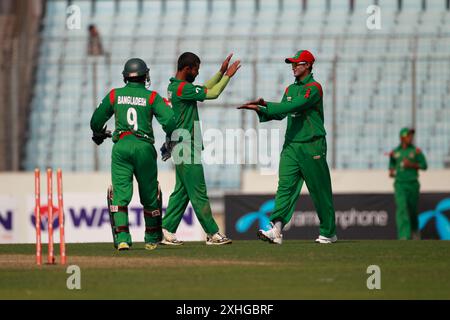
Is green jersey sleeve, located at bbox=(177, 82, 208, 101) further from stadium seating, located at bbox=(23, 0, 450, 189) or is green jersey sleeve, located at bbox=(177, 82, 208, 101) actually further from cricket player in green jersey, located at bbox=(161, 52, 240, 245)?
stadium seating, located at bbox=(23, 0, 450, 189)

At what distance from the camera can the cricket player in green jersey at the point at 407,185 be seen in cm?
2517

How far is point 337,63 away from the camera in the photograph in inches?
1057

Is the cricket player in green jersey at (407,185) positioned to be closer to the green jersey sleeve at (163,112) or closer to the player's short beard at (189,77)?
the player's short beard at (189,77)

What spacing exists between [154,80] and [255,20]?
3.56 metres

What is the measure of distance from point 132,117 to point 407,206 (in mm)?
11274

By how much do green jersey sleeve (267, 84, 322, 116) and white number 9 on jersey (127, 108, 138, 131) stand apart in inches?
68.6

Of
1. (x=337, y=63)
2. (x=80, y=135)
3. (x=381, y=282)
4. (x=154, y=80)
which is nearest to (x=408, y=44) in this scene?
(x=337, y=63)

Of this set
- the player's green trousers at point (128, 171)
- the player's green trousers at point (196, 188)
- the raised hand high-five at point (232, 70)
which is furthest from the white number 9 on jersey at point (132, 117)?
the raised hand high-five at point (232, 70)

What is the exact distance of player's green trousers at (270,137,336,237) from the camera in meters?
16.0

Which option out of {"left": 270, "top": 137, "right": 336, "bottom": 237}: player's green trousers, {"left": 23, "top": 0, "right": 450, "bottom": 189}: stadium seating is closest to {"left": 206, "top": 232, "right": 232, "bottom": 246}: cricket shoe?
{"left": 270, "top": 137, "right": 336, "bottom": 237}: player's green trousers

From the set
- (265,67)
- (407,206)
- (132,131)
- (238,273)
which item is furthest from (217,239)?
(265,67)

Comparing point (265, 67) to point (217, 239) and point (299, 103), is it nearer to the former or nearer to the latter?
point (217, 239)

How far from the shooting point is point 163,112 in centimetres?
1500
